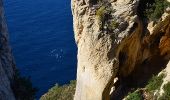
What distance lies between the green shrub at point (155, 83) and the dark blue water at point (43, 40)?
110 ft

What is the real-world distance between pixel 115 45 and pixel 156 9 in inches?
154

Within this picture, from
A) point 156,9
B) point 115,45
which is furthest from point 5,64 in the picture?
point 156,9

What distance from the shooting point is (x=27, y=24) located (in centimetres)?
9581

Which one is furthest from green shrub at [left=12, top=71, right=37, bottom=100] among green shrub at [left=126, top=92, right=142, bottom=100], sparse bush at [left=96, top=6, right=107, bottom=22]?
sparse bush at [left=96, top=6, right=107, bottom=22]

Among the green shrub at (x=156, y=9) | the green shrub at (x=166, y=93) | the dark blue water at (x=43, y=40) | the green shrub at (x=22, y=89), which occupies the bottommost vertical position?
the dark blue water at (x=43, y=40)

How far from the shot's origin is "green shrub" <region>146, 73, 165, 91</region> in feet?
128

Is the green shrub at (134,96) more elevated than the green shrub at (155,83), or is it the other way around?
the green shrub at (155,83)

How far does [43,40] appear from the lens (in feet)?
289

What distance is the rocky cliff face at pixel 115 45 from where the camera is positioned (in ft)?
130

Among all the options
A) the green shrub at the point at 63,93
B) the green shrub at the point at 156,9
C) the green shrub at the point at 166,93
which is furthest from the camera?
the green shrub at the point at 63,93

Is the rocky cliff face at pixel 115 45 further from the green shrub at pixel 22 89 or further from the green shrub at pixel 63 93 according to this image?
the green shrub at pixel 63 93

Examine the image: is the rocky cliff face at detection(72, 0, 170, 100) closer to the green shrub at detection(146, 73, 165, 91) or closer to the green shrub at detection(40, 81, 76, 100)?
the green shrub at detection(146, 73, 165, 91)

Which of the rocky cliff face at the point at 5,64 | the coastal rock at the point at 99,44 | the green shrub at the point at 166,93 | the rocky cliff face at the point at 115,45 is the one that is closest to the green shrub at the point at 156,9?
the rocky cliff face at the point at 115,45

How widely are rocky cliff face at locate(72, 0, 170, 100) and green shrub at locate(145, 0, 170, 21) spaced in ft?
1.57
